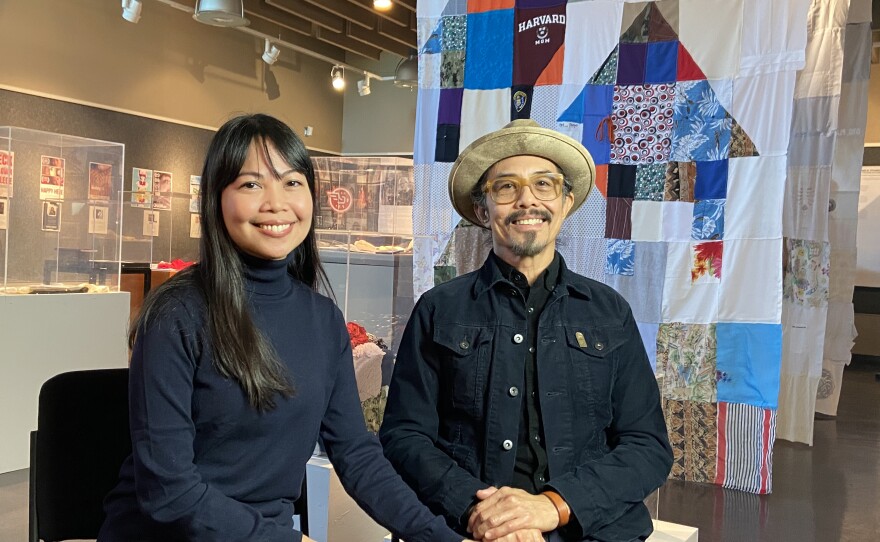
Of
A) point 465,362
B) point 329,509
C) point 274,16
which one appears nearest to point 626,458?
point 465,362

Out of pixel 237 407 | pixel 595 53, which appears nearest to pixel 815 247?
pixel 595 53

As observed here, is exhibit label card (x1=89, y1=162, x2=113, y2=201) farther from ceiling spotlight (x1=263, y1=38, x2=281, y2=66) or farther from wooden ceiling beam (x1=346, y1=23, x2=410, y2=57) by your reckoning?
wooden ceiling beam (x1=346, y1=23, x2=410, y2=57)

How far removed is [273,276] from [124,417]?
57 centimetres

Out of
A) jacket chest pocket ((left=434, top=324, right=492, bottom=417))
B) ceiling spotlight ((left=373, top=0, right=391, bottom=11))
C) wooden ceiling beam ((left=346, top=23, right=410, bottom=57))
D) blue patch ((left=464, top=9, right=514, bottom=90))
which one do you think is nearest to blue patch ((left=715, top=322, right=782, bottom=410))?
blue patch ((left=464, top=9, right=514, bottom=90))

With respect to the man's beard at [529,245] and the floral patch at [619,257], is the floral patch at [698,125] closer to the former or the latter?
the floral patch at [619,257]

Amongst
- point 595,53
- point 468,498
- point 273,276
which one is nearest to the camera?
point 273,276

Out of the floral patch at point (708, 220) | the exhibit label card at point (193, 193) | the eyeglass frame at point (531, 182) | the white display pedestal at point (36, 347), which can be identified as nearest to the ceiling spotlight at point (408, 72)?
the exhibit label card at point (193, 193)

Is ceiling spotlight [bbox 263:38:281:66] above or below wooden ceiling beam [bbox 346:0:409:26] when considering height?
below

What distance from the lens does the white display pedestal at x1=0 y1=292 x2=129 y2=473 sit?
174 inches

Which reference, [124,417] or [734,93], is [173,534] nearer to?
[124,417]

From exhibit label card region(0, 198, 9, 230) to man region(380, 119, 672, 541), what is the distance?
3610mm

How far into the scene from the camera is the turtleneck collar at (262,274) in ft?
4.97

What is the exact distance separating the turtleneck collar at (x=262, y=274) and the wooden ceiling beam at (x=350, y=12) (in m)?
8.49

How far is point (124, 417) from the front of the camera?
1.80 metres
